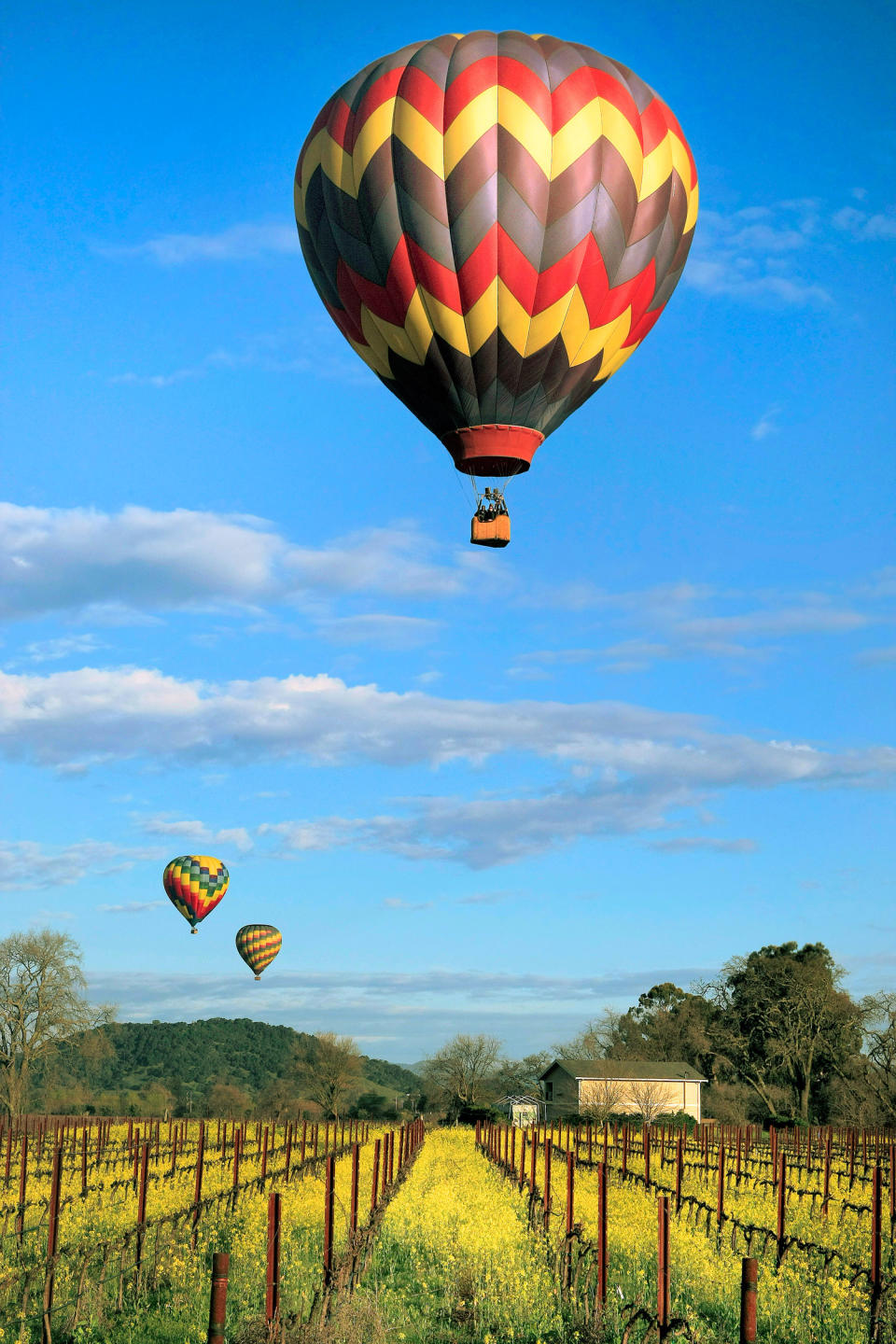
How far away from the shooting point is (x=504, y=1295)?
13375 mm

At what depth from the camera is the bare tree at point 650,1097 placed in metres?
67.8

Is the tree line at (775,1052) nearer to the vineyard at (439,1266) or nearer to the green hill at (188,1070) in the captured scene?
the green hill at (188,1070)

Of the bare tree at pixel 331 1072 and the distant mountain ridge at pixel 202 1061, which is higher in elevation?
the bare tree at pixel 331 1072

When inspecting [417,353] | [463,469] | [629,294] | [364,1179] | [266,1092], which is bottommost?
[266,1092]

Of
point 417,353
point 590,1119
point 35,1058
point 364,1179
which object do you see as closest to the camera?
point 417,353

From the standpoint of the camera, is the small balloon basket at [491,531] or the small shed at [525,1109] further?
the small shed at [525,1109]

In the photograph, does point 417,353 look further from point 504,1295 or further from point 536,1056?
point 536,1056

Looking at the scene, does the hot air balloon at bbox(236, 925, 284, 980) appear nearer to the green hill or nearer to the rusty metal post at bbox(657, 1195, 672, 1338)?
the green hill

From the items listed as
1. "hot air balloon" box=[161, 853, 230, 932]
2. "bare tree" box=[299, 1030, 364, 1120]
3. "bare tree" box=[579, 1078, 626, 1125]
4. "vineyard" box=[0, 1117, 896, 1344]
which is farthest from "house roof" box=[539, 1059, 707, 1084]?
"vineyard" box=[0, 1117, 896, 1344]

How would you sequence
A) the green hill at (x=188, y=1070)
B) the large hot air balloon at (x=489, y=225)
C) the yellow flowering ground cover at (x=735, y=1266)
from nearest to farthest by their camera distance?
1. the yellow flowering ground cover at (x=735, y=1266)
2. the large hot air balloon at (x=489, y=225)
3. the green hill at (x=188, y=1070)

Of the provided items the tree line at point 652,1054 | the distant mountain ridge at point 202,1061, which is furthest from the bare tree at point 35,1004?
the distant mountain ridge at point 202,1061

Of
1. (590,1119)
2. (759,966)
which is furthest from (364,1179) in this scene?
(759,966)

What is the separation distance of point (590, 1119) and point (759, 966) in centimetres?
2296

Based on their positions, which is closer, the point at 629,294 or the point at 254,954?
the point at 629,294
